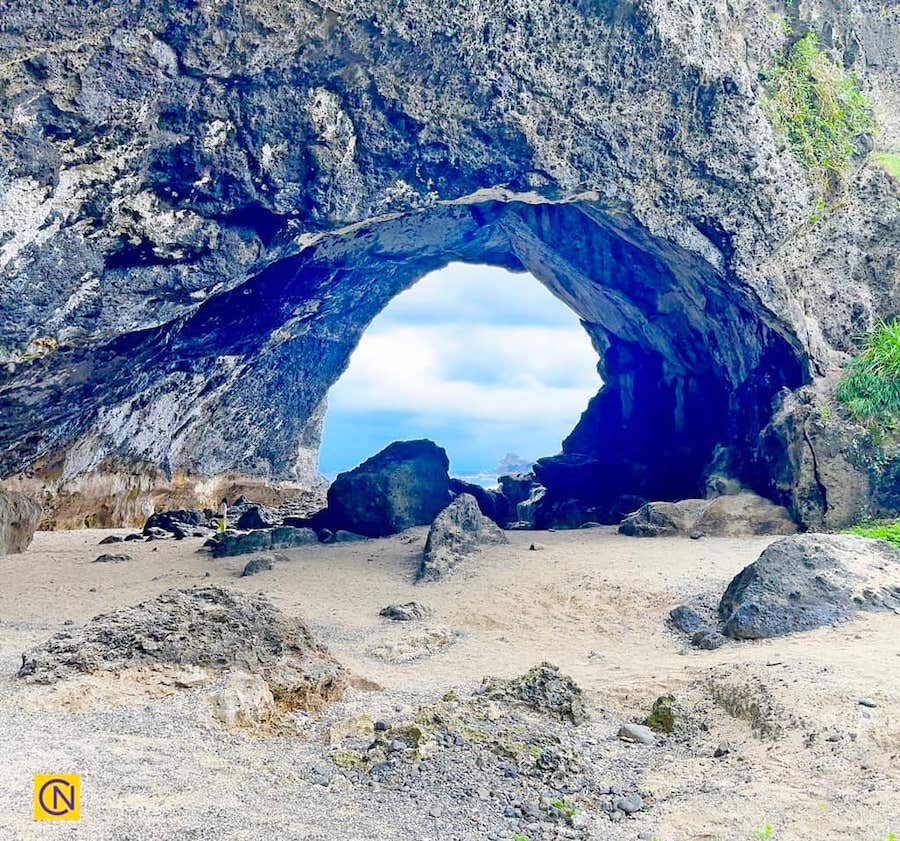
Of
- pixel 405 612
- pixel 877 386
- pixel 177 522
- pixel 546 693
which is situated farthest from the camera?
pixel 177 522

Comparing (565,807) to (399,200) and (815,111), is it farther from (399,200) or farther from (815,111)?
(815,111)

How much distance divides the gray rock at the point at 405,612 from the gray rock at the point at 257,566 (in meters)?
2.78

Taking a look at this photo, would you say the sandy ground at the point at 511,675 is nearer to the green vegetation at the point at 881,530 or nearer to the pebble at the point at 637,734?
the pebble at the point at 637,734

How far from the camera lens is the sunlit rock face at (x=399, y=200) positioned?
8.63m

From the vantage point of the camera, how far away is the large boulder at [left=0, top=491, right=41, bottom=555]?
12.2 m

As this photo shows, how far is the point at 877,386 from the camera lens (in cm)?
1240

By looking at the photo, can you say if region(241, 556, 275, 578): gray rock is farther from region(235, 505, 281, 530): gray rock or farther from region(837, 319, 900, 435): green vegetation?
region(837, 319, 900, 435): green vegetation

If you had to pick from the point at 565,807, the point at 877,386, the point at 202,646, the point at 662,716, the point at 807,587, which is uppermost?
the point at 877,386

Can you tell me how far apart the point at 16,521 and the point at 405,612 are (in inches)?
303

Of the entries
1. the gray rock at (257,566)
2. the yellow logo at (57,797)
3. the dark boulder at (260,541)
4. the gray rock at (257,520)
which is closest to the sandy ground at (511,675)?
the yellow logo at (57,797)

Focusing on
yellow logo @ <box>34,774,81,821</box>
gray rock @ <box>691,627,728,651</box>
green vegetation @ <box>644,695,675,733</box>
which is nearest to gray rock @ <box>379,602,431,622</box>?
gray rock @ <box>691,627,728,651</box>

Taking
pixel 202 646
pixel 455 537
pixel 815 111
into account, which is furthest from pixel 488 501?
pixel 202 646

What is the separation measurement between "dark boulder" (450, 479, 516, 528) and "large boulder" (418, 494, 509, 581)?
236 inches

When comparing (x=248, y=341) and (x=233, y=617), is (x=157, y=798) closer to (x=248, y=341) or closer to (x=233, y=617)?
(x=233, y=617)
